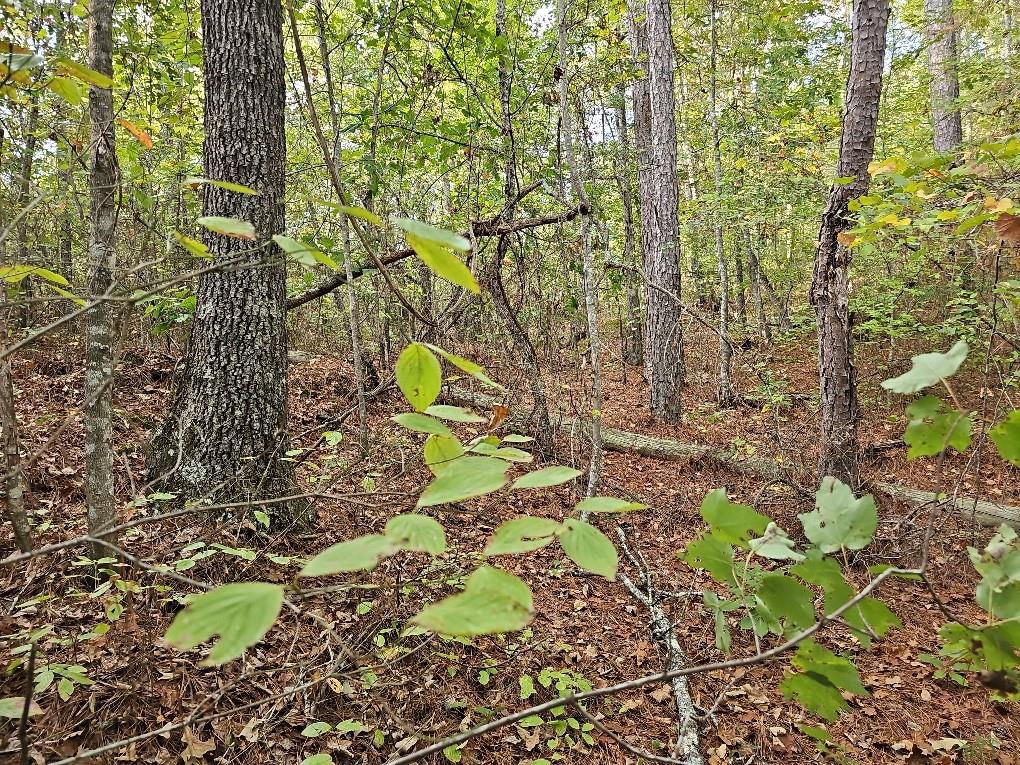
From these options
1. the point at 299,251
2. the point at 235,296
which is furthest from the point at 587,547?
the point at 235,296

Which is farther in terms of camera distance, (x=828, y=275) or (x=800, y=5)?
(x=800, y=5)

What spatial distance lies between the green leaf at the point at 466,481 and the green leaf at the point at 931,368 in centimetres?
59

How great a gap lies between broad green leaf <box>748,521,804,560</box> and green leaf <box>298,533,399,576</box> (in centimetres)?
58

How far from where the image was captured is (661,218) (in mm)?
7629

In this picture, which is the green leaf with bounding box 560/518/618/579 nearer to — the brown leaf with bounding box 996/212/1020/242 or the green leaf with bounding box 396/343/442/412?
the green leaf with bounding box 396/343/442/412

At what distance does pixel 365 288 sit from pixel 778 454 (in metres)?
5.48

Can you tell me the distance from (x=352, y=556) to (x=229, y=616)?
0.40 feet

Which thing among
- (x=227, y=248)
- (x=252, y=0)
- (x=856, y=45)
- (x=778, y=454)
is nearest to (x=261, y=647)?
(x=227, y=248)

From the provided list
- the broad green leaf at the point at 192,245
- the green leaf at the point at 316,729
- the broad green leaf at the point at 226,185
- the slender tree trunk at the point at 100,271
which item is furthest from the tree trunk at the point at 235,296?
the broad green leaf at the point at 226,185

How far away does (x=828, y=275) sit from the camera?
4219 millimetres

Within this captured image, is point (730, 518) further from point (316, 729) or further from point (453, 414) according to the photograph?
point (316, 729)

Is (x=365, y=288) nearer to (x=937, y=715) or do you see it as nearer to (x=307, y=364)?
(x=307, y=364)

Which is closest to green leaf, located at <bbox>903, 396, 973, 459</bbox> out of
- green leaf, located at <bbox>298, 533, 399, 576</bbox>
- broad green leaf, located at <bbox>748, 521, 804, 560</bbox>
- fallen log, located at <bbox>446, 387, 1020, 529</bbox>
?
broad green leaf, located at <bbox>748, 521, 804, 560</bbox>

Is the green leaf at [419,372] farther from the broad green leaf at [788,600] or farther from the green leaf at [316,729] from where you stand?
the green leaf at [316,729]
